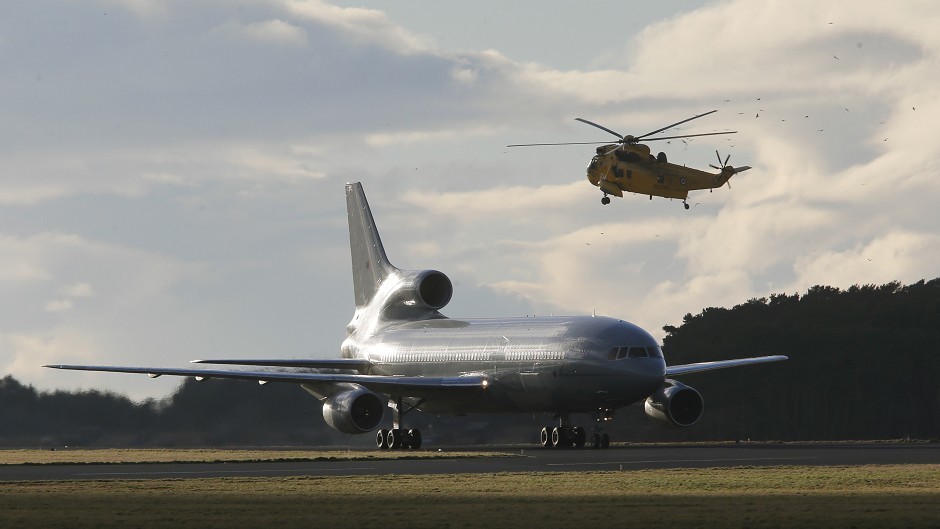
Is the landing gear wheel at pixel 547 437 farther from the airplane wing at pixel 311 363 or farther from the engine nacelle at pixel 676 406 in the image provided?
the airplane wing at pixel 311 363

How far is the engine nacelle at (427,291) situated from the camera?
Answer: 6731 cm

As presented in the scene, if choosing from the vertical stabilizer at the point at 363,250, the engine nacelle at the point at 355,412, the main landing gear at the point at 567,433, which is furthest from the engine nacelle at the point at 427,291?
the main landing gear at the point at 567,433

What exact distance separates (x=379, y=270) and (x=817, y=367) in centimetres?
2300

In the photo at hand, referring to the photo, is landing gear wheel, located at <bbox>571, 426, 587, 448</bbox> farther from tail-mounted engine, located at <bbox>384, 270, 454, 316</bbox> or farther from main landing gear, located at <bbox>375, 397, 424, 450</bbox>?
tail-mounted engine, located at <bbox>384, 270, 454, 316</bbox>

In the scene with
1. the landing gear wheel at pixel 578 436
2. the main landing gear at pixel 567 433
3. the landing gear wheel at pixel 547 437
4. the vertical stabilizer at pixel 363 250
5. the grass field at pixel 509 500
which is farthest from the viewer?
the vertical stabilizer at pixel 363 250

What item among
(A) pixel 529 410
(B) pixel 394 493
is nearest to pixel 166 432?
(A) pixel 529 410

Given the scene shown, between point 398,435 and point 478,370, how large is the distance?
4.95 m

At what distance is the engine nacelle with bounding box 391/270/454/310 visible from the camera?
221ft

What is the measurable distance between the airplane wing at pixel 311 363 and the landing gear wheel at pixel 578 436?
13692 millimetres

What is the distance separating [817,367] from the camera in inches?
3056

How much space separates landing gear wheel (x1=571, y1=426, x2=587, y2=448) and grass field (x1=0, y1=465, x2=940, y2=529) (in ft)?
63.2

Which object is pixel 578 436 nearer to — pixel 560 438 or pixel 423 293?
pixel 560 438

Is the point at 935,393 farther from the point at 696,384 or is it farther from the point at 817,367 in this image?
the point at 696,384

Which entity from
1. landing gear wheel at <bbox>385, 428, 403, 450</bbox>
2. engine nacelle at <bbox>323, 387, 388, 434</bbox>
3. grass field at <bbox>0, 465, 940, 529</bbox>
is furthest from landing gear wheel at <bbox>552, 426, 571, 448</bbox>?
grass field at <bbox>0, 465, 940, 529</bbox>
